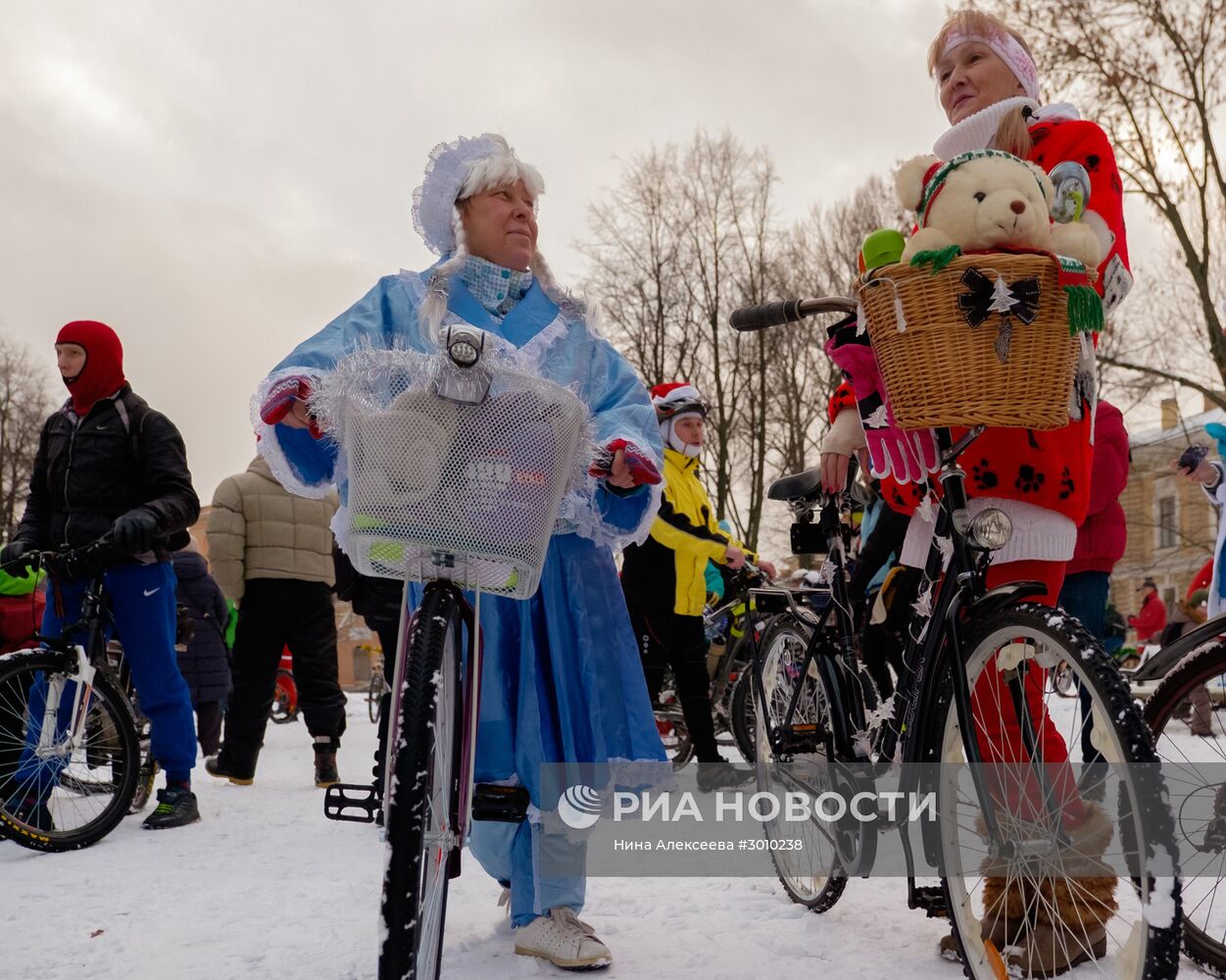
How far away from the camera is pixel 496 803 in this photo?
8.19ft

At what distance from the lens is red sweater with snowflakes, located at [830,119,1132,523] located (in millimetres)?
2494

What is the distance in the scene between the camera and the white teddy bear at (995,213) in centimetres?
220

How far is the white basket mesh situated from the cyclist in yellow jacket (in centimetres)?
394

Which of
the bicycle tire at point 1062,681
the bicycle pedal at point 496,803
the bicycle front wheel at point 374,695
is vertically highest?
the bicycle tire at point 1062,681

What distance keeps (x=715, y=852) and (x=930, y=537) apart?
2.02m

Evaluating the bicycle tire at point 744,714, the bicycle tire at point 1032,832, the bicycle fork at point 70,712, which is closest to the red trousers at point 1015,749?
the bicycle tire at point 1032,832

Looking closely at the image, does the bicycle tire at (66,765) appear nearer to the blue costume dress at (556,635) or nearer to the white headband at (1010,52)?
the blue costume dress at (556,635)

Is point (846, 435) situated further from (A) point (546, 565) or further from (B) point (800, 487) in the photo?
(A) point (546, 565)

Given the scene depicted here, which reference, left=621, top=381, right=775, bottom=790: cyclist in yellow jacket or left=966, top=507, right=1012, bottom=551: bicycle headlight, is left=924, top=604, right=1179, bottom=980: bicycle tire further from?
left=621, top=381, right=775, bottom=790: cyclist in yellow jacket

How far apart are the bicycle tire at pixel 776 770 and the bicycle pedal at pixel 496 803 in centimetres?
108

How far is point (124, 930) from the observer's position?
3209 millimetres

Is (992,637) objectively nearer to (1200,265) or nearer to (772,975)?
(772,975)

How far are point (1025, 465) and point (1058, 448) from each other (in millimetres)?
97

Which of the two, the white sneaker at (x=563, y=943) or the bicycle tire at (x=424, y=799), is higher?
the bicycle tire at (x=424, y=799)
